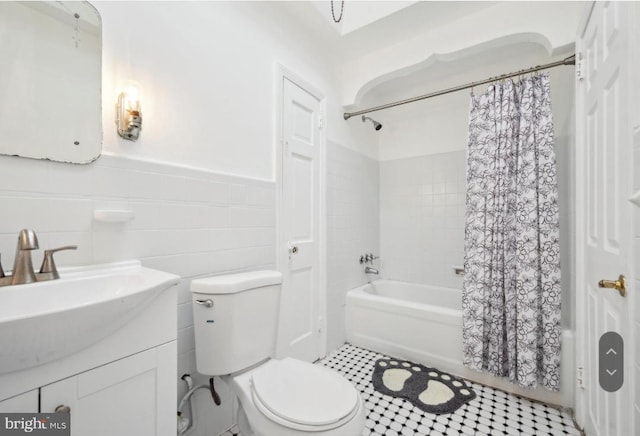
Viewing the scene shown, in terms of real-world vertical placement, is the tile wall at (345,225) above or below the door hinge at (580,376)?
above

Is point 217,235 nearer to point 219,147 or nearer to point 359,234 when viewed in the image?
point 219,147

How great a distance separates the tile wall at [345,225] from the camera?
230 centimetres

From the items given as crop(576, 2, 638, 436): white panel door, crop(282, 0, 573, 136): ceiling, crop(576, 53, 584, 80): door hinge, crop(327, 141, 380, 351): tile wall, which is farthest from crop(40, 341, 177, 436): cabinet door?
crop(576, 53, 584, 80): door hinge

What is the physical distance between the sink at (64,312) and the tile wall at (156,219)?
0.16 m

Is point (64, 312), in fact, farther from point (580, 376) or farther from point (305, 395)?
point (580, 376)

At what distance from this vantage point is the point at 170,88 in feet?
4.16

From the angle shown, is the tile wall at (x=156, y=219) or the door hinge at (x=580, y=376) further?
the door hinge at (x=580, y=376)

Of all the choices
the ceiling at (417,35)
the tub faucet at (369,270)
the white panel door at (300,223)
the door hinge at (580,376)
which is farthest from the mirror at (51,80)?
the door hinge at (580,376)

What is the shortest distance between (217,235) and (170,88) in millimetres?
723

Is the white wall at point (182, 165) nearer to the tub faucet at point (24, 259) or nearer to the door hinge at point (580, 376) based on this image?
the tub faucet at point (24, 259)

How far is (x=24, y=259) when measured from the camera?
833mm

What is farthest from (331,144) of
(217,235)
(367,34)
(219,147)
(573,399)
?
(573,399)

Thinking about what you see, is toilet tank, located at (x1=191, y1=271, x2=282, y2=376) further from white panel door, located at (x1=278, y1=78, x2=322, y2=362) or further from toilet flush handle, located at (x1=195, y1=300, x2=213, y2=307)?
white panel door, located at (x1=278, y1=78, x2=322, y2=362)

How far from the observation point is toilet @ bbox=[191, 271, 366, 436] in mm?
963
